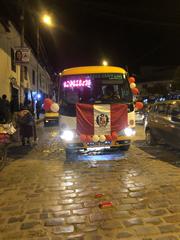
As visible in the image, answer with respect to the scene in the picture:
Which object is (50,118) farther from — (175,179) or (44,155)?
(175,179)

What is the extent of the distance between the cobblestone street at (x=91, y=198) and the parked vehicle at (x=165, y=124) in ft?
2.23

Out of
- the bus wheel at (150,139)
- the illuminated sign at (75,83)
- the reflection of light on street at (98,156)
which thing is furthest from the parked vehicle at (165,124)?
the illuminated sign at (75,83)

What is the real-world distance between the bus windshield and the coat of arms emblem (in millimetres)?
452

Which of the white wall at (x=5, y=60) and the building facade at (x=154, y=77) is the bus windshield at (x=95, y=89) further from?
the building facade at (x=154, y=77)

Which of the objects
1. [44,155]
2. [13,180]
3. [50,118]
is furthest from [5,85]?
[13,180]

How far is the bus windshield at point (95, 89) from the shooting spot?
33.7ft

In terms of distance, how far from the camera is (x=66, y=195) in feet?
21.1

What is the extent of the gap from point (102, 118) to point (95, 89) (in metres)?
0.99

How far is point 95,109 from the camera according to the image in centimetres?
1023

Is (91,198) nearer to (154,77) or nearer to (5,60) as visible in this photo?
(5,60)

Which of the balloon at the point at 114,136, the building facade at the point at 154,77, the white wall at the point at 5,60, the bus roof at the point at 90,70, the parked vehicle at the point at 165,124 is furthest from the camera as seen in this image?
the building facade at the point at 154,77

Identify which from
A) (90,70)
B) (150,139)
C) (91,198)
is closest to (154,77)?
(150,139)

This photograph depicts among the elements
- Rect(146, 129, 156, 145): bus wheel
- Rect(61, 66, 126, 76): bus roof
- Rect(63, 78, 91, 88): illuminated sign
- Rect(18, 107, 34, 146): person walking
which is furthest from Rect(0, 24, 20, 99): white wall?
Rect(146, 129, 156, 145): bus wheel

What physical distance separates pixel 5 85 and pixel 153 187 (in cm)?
1529
